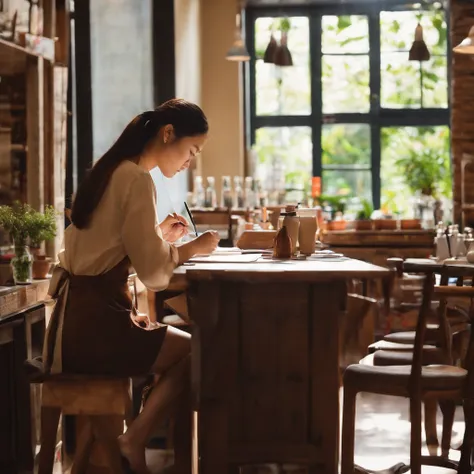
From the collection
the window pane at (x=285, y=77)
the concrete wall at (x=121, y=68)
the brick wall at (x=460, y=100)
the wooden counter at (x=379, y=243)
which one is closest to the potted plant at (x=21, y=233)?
the concrete wall at (x=121, y=68)

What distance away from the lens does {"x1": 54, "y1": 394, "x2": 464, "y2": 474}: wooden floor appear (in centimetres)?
403

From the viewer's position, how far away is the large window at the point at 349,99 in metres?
9.51

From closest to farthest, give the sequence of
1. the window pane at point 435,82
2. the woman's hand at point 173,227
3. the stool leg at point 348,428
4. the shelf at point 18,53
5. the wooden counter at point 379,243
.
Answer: the stool leg at point 348,428 < the woman's hand at point 173,227 < the shelf at point 18,53 < the wooden counter at point 379,243 < the window pane at point 435,82

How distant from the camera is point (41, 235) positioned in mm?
3945

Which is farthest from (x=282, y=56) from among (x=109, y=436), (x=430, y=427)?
(x=109, y=436)

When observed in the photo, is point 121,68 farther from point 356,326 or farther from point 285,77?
point 356,326

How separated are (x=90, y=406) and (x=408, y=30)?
24.1 ft

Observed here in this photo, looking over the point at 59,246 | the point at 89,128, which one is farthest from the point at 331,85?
the point at 59,246

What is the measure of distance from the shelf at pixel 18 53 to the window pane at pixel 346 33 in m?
5.66

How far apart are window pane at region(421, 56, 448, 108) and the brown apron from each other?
692 centimetres

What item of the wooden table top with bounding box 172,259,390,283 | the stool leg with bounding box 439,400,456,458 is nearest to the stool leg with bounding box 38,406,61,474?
the wooden table top with bounding box 172,259,390,283

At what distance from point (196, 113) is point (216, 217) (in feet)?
13.8

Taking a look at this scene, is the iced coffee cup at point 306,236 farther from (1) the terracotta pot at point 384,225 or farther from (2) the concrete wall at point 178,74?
(1) the terracotta pot at point 384,225

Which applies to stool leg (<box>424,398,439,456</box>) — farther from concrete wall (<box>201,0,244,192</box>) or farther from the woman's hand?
concrete wall (<box>201,0,244,192</box>)
